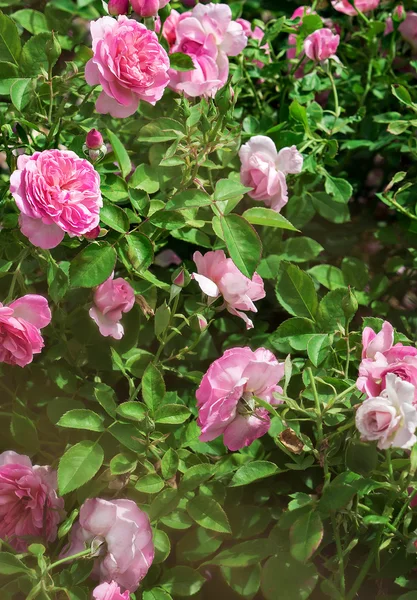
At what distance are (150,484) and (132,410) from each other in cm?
10

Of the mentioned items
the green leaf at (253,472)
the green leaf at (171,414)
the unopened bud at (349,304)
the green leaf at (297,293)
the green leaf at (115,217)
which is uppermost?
the green leaf at (115,217)

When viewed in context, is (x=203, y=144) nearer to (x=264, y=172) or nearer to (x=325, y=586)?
(x=264, y=172)

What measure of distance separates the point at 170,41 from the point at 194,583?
86 centimetres

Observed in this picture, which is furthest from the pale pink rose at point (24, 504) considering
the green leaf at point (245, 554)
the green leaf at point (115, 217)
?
the green leaf at point (115, 217)

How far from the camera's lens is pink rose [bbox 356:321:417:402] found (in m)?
1.00

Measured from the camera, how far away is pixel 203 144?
1.16m

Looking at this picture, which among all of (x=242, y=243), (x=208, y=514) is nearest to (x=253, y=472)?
(x=208, y=514)

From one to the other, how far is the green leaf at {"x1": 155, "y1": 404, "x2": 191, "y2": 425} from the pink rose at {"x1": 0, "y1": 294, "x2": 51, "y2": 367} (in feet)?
0.60

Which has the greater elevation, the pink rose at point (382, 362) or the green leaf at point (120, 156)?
the green leaf at point (120, 156)

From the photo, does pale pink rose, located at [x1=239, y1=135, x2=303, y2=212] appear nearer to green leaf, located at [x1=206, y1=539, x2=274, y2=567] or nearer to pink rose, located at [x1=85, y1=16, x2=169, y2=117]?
pink rose, located at [x1=85, y1=16, x2=169, y2=117]

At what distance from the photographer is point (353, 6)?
1.64 metres

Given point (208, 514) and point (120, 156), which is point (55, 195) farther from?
point (208, 514)

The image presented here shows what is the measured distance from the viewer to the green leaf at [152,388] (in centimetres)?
107

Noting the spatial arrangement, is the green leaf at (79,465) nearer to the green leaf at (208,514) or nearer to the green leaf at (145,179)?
the green leaf at (208,514)
